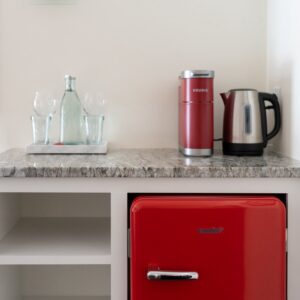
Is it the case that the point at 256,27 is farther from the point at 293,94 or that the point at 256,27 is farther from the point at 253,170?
the point at 253,170

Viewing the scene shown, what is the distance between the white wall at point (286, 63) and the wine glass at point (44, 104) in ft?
2.96

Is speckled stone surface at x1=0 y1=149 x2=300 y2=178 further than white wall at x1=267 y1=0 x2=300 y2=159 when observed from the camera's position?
No

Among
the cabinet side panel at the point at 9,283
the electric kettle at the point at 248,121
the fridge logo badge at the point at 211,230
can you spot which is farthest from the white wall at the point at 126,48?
the fridge logo badge at the point at 211,230

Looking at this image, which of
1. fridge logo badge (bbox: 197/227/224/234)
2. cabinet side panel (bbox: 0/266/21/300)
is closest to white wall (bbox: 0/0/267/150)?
cabinet side panel (bbox: 0/266/21/300)

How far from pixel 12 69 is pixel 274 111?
3.55 feet

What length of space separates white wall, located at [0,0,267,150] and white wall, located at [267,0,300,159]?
0.34ft

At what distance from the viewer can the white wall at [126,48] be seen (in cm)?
193

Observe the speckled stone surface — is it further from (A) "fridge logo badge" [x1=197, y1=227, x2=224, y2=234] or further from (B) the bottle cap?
(B) the bottle cap

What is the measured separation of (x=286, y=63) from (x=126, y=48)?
656mm

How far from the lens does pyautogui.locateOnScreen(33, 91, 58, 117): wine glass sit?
190 cm

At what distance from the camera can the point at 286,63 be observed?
169 centimetres

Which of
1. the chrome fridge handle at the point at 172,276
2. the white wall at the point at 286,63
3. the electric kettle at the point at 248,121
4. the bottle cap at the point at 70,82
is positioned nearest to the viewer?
the chrome fridge handle at the point at 172,276

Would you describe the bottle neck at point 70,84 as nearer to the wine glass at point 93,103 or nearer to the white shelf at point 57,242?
the wine glass at point 93,103

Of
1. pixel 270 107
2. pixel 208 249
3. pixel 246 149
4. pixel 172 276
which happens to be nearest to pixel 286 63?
pixel 270 107
